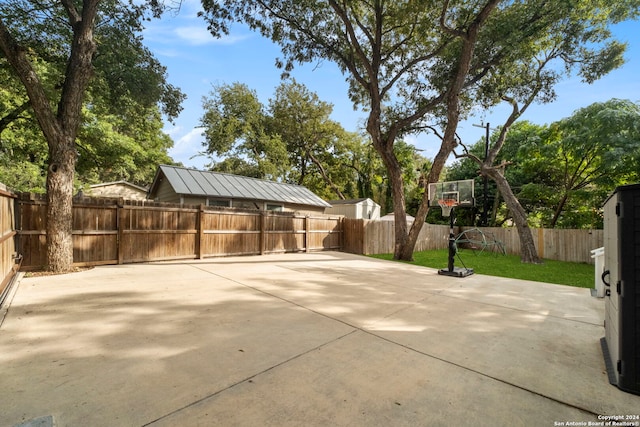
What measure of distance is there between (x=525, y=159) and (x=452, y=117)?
997 centimetres

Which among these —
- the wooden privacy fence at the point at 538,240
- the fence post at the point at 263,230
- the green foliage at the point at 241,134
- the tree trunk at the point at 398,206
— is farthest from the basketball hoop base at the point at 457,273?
the green foliage at the point at 241,134

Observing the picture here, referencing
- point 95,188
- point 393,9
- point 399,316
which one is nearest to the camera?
point 399,316

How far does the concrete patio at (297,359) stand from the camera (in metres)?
1.78

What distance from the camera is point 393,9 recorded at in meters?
9.98

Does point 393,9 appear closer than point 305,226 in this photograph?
Yes

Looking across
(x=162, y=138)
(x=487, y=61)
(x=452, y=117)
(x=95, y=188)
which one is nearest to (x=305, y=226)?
(x=452, y=117)

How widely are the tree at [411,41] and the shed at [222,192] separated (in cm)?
616

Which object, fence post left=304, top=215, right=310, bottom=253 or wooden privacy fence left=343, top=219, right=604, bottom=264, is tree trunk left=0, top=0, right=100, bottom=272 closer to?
fence post left=304, top=215, right=310, bottom=253

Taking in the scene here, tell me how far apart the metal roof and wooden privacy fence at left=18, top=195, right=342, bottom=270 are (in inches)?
143

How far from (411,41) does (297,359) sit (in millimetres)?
12486

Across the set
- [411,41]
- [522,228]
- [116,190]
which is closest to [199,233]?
[411,41]

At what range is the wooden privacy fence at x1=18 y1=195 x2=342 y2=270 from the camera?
606cm

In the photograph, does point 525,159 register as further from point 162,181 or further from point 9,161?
point 9,161

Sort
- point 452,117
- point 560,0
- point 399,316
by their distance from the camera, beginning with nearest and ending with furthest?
point 399,316 → point 560,0 → point 452,117
